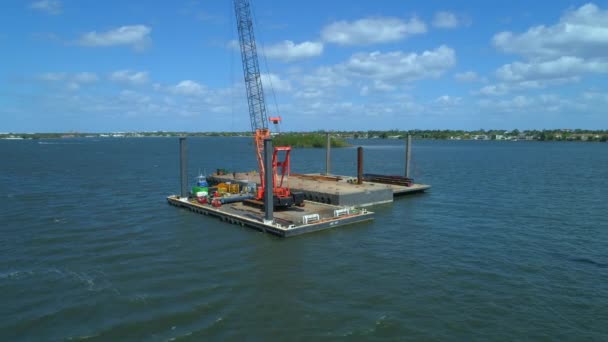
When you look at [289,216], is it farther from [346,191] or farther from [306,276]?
[306,276]

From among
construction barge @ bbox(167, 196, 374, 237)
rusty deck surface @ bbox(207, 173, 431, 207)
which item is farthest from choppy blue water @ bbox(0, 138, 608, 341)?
rusty deck surface @ bbox(207, 173, 431, 207)

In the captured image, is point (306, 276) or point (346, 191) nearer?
point (306, 276)

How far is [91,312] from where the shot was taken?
19.0 meters

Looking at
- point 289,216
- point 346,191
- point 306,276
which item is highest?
point 346,191

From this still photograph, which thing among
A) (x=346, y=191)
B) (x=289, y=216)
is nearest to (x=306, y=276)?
(x=289, y=216)

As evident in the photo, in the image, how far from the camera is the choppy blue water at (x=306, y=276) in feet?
58.1

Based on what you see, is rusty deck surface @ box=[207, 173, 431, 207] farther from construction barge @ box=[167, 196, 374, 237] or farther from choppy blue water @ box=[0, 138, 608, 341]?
choppy blue water @ box=[0, 138, 608, 341]

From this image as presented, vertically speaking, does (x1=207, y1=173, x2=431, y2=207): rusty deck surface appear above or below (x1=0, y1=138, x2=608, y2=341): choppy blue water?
above

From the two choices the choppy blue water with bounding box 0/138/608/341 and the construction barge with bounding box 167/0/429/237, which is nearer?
the choppy blue water with bounding box 0/138/608/341

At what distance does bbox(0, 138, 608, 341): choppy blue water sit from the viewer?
17703mm

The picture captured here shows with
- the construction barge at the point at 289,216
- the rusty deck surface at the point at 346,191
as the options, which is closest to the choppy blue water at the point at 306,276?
the construction barge at the point at 289,216

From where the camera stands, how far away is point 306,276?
77.3 feet

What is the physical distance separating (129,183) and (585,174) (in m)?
75.2

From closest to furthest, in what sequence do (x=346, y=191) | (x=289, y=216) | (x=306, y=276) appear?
(x=306, y=276) → (x=289, y=216) → (x=346, y=191)
